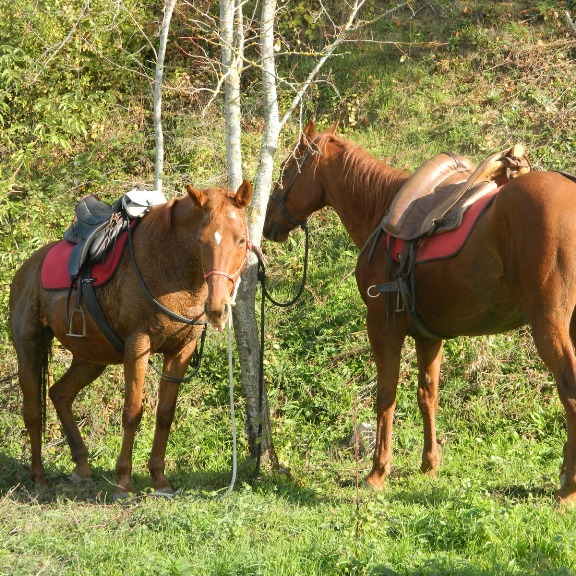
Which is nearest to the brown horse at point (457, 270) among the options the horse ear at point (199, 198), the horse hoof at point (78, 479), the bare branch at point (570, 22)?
the horse ear at point (199, 198)

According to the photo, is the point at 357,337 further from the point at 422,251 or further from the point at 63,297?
the point at 63,297

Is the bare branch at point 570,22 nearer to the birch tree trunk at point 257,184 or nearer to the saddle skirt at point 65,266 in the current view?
the birch tree trunk at point 257,184

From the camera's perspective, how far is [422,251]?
577 cm

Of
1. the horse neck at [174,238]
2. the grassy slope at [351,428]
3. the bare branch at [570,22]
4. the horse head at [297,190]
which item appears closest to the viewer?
the grassy slope at [351,428]

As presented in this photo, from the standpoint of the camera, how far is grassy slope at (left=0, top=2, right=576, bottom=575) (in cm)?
451

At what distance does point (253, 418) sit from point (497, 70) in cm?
723

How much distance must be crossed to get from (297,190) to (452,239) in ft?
5.76

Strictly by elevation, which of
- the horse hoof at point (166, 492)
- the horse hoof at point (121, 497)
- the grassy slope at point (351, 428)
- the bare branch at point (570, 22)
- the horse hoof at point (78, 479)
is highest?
the bare branch at point (570, 22)

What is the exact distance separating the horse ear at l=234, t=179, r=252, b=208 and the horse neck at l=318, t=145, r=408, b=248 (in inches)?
53.1

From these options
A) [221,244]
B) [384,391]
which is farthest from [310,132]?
[384,391]

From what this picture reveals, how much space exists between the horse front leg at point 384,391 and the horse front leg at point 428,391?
0.47 meters

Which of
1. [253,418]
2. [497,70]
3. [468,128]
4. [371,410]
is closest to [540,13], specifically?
[497,70]

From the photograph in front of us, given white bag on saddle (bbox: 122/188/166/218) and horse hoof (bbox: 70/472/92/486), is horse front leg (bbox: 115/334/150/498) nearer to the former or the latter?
horse hoof (bbox: 70/472/92/486)

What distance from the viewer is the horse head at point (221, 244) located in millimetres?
5109
